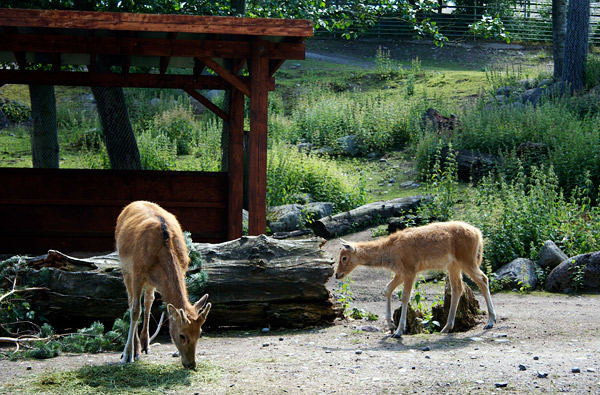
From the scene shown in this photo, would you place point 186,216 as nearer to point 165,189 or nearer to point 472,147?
point 165,189

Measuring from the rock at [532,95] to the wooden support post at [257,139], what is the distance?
41.4 ft

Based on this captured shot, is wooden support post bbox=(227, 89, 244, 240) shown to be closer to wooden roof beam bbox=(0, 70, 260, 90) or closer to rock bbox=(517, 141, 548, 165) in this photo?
wooden roof beam bbox=(0, 70, 260, 90)

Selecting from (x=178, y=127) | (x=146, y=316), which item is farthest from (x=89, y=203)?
(x=178, y=127)

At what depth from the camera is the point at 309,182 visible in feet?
58.3

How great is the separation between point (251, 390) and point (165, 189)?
7.75 m

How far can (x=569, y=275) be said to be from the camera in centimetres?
1172

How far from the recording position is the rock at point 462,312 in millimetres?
9242

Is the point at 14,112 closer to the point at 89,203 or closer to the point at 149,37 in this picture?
the point at 89,203

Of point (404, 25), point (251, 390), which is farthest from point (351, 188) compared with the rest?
point (404, 25)

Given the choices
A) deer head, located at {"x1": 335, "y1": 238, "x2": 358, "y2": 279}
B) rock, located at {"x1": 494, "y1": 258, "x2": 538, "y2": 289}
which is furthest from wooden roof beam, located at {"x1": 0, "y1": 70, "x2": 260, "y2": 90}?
rock, located at {"x1": 494, "y1": 258, "x2": 538, "y2": 289}

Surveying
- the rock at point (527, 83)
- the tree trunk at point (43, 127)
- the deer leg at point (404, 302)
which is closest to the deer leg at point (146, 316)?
the deer leg at point (404, 302)

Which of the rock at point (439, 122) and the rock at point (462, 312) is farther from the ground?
the rock at point (439, 122)

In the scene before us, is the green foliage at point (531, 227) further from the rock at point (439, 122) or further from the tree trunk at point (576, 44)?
the tree trunk at point (576, 44)

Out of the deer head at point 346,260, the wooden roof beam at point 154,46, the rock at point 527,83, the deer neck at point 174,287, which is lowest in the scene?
the deer head at point 346,260
